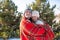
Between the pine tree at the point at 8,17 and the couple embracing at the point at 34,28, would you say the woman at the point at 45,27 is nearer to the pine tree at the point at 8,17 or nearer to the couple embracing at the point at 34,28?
the couple embracing at the point at 34,28

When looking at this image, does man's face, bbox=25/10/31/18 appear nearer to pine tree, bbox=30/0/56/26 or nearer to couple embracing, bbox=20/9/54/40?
couple embracing, bbox=20/9/54/40

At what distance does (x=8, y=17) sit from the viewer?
7.59 m

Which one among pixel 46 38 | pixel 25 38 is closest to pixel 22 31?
pixel 25 38

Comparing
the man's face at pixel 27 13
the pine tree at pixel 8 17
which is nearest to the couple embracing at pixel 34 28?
the man's face at pixel 27 13

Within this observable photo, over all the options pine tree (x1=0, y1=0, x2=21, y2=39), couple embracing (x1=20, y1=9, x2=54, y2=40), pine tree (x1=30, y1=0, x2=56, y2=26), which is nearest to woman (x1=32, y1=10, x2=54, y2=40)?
couple embracing (x1=20, y1=9, x2=54, y2=40)

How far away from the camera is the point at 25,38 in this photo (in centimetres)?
276

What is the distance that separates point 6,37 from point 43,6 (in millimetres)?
1943

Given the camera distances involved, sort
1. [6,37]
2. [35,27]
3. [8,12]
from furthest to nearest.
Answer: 1. [8,12]
2. [6,37]
3. [35,27]

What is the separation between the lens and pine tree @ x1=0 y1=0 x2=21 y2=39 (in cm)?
743

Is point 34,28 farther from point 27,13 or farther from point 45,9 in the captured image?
point 45,9

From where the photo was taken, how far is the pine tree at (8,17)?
7431mm

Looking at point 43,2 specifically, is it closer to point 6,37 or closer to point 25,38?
point 6,37

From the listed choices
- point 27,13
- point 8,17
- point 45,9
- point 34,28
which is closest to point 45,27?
point 34,28

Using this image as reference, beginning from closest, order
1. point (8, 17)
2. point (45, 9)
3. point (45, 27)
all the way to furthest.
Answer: point (45, 27) < point (8, 17) < point (45, 9)
